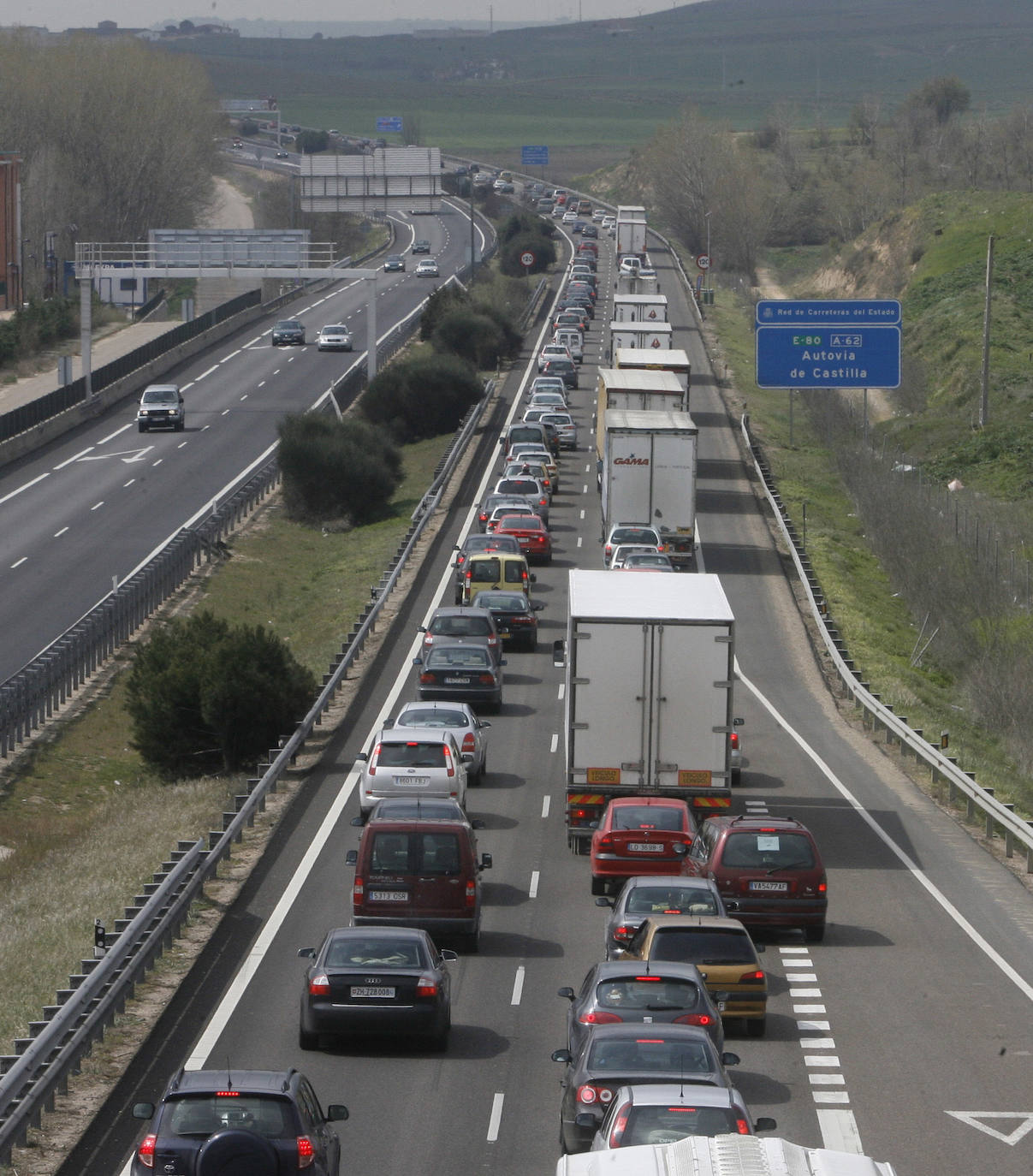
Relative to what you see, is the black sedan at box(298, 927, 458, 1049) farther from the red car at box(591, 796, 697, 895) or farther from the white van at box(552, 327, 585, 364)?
the white van at box(552, 327, 585, 364)

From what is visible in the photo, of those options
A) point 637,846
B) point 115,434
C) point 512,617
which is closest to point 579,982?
point 637,846

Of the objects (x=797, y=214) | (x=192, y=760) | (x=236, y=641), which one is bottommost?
(x=192, y=760)

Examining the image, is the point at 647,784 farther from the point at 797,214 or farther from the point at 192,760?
the point at 797,214

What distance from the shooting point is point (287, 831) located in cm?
2544

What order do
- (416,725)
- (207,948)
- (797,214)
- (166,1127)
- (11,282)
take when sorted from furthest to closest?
(797,214) → (11,282) → (416,725) → (207,948) → (166,1127)

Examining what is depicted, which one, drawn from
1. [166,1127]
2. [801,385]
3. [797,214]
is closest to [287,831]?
[166,1127]

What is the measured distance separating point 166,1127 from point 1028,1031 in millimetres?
9282

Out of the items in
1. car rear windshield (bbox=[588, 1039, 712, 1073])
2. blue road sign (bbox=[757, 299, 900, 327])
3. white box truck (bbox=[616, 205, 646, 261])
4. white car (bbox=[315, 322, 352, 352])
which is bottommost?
car rear windshield (bbox=[588, 1039, 712, 1073])

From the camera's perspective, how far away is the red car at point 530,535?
48.1 metres

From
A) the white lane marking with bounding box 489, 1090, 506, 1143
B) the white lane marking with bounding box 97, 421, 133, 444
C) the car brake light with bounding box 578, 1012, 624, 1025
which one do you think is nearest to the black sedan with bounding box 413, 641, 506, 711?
the white lane marking with bounding box 489, 1090, 506, 1143

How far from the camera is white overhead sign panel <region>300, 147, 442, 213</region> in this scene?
101 meters

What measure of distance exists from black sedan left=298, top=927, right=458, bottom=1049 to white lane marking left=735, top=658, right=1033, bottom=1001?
21.2 feet

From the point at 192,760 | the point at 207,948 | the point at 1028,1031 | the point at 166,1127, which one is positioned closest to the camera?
the point at 166,1127

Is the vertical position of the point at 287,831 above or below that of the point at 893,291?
below
